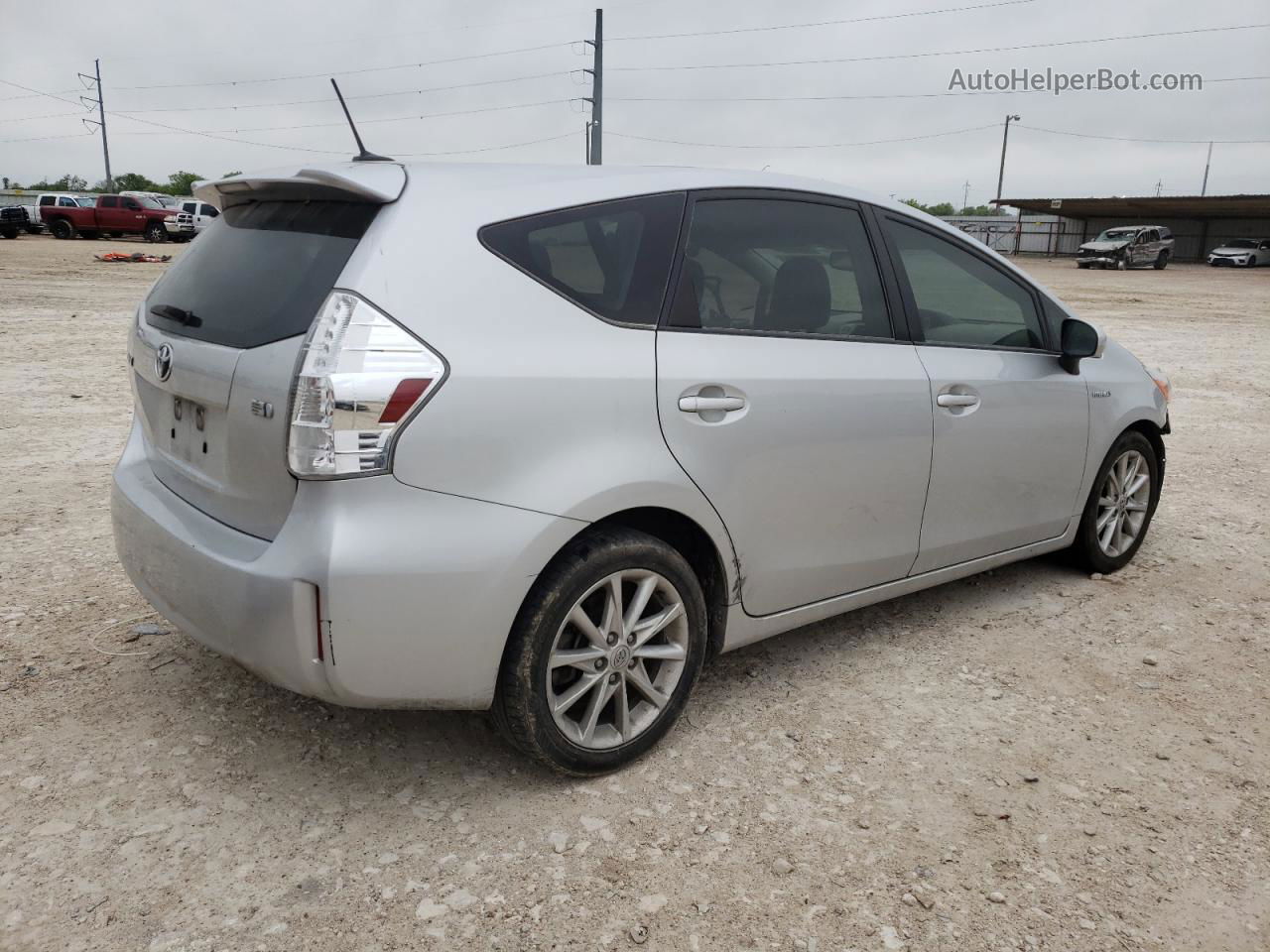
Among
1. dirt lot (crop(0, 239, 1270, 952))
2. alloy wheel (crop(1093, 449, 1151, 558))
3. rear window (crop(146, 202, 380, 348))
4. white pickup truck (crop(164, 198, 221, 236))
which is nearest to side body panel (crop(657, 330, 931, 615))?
dirt lot (crop(0, 239, 1270, 952))

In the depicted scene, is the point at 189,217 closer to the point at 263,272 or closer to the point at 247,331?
the point at 263,272

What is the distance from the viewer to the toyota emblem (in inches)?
110

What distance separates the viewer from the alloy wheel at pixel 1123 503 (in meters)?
4.56

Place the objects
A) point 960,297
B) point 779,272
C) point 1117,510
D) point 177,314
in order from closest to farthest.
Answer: point 177,314 < point 779,272 < point 960,297 < point 1117,510

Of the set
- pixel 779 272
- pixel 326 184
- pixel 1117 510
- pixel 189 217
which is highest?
pixel 326 184

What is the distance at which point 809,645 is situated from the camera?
3826mm

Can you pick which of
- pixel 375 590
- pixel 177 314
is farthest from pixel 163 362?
pixel 375 590

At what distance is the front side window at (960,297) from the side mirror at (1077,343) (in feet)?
0.33

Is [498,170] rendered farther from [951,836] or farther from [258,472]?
[951,836]

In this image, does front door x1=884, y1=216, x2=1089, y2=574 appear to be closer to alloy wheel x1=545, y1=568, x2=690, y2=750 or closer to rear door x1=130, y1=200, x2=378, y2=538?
alloy wheel x1=545, y1=568, x2=690, y2=750

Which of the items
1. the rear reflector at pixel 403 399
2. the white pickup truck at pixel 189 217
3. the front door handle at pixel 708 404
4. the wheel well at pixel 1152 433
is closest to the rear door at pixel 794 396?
the front door handle at pixel 708 404

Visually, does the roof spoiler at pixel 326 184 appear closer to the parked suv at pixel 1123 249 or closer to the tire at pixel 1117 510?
the tire at pixel 1117 510

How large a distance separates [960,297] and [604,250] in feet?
5.40

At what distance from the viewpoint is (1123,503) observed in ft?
15.3
